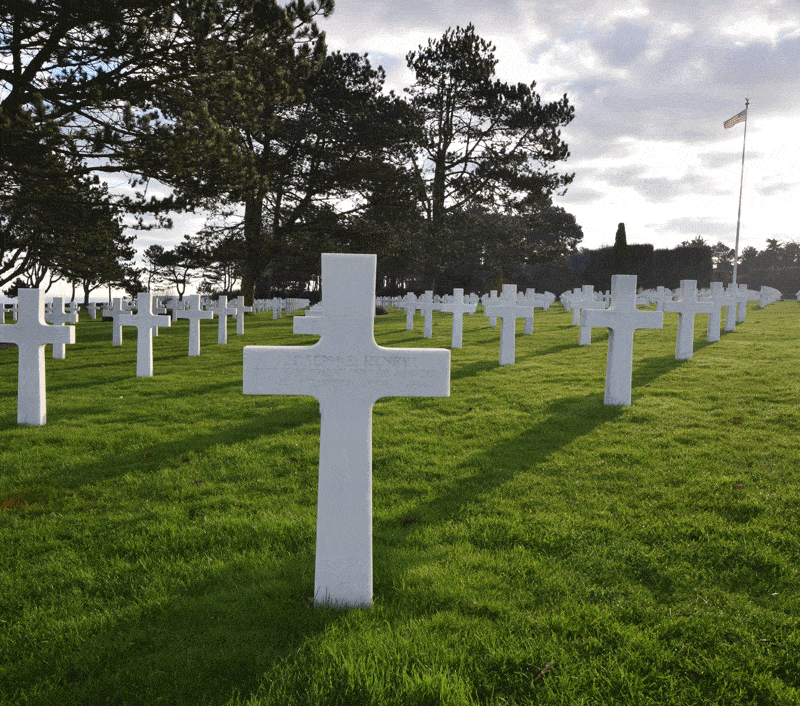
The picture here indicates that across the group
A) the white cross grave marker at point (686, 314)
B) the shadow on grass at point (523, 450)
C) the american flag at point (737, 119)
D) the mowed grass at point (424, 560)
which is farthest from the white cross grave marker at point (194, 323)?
the american flag at point (737, 119)

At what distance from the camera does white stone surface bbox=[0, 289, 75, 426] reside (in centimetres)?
658

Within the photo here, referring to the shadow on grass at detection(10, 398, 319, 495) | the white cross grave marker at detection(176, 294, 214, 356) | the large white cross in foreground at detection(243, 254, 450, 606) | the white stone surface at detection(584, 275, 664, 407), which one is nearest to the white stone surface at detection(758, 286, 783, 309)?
the white stone surface at detection(584, 275, 664, 407)

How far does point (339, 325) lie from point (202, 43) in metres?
9.61

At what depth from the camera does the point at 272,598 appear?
2898 mm

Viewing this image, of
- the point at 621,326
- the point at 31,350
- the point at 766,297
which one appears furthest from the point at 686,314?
the point at 766,297

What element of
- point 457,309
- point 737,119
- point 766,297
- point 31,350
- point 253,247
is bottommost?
point 31,350

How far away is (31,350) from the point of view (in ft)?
21.7

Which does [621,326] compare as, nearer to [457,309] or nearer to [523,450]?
[523,450]

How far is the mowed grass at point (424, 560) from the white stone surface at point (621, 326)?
380 millimetres

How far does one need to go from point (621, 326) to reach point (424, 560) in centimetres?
530

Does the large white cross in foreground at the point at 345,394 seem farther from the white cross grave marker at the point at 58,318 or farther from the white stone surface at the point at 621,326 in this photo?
the white cross grave marker at the point at 58,318

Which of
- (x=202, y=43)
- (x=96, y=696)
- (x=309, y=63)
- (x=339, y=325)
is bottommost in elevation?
(x=96, y=696)

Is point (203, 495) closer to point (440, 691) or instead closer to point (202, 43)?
point (440, 691)

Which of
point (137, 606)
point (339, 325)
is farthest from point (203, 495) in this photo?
point (339, 325)
